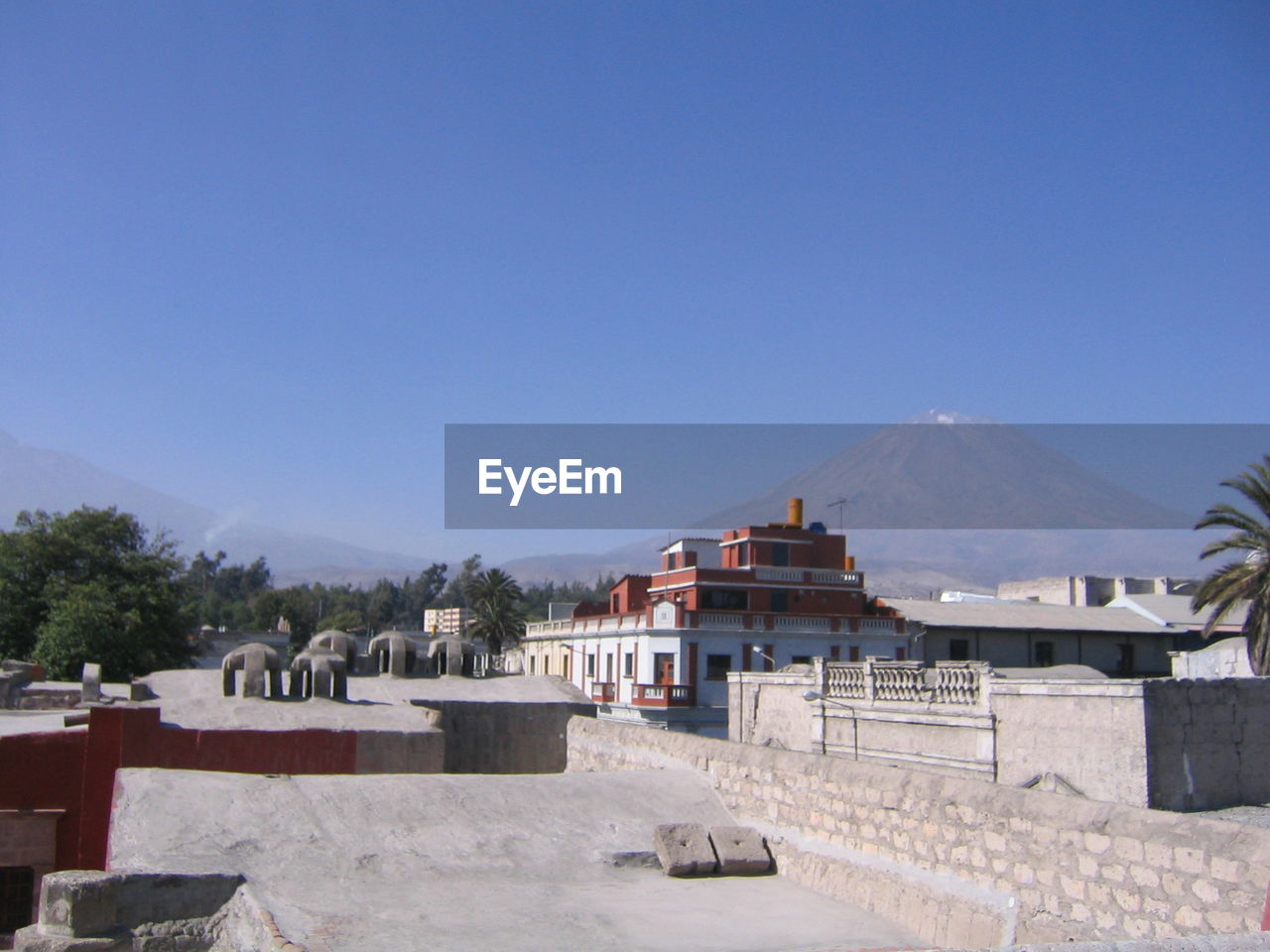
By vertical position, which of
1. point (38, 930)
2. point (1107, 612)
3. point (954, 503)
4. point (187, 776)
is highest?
point (954, 503)

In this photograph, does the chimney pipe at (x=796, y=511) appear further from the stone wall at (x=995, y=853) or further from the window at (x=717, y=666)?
the stone wall at (x=995, y=853)

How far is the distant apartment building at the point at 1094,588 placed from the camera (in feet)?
185

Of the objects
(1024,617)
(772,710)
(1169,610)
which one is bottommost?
(772,710)

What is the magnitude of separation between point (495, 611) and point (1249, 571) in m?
50.0

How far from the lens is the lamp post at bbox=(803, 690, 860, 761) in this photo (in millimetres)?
24281

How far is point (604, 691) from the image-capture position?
48000 mm

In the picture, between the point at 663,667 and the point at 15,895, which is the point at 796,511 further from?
the point at 15,895

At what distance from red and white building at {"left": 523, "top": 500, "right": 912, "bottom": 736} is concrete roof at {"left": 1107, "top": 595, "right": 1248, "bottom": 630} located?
464 inches

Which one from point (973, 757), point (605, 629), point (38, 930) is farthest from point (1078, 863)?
point (605, 629)

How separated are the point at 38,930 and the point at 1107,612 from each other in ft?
146

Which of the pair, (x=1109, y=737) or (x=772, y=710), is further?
(x=772, y=710)

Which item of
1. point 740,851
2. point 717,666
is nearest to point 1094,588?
point 717,666

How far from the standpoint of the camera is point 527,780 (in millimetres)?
14469

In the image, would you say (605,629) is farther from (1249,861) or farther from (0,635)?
(1249,861)
